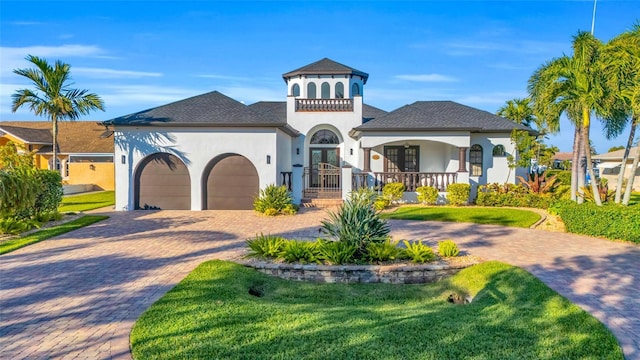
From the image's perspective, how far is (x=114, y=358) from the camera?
422 centimetres

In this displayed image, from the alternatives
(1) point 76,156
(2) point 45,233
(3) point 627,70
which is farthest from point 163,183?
(1) point 76,156

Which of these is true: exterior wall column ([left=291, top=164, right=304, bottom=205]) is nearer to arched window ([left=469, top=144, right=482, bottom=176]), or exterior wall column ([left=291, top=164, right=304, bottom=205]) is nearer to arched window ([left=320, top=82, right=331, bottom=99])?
arched window ([left=320, top=82, right=331, bottom=99])

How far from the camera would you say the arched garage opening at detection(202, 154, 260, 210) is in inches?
688

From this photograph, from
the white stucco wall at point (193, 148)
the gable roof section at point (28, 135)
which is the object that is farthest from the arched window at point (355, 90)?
the gable roof section at point (28, 135)

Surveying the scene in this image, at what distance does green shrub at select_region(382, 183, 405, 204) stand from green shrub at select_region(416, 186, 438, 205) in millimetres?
942

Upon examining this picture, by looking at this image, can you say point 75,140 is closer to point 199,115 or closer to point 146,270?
point 199,115

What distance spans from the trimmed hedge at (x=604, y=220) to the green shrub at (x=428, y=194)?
237 inches

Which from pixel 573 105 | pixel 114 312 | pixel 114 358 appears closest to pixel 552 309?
pixel 114 358

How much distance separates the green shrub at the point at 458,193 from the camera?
17.8 metres

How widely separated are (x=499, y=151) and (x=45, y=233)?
2037 cm

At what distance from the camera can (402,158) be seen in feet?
70.3

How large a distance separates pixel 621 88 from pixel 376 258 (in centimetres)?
960

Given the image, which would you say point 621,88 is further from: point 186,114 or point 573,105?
point 186,114

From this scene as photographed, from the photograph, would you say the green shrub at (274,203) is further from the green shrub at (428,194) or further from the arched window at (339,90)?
the arched window at (339,90)
